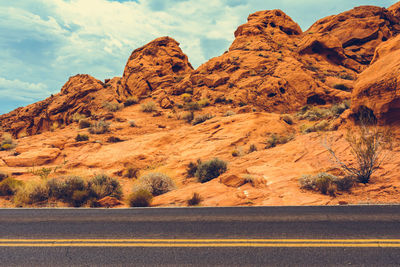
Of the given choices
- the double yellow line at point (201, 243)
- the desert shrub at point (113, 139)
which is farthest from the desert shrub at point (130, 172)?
the double yellow line at point (201, 243)

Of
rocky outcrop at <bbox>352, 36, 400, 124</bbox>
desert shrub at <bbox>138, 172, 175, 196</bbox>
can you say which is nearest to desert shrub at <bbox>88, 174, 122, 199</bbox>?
desert shrub at <bbox>138, 172, 175, 196</bbox>

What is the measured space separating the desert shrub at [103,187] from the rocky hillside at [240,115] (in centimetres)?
160

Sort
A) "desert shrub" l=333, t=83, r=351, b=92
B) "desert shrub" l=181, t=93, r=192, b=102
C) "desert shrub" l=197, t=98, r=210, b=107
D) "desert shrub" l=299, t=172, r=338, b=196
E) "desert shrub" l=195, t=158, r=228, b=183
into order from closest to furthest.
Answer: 1. "desert shrub" l=299, t=172, r=338, b=196
2. "desert shrub" l=195, t=158, r=228, b=183
3. "desert shrub" l=197, t=98, r=210, b=107
4. "desert shrub" l=333, t=83, r=351, b=92
5. "desert shrub" l=181, t=93, r=192, b=102

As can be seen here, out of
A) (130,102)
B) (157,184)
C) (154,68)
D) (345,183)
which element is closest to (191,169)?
(157,184)

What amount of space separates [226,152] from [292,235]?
390 inches

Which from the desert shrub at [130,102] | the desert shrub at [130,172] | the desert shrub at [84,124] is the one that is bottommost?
the desert shrub at [130,172]

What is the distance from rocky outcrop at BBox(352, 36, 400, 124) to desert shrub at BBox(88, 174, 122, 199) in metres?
12.8

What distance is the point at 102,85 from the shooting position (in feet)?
107

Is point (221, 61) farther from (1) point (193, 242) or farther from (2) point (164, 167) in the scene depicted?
(1) point (193, 242)

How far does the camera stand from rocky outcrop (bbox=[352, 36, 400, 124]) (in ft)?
32.7

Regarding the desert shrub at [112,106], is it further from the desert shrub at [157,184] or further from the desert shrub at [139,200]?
the desert shrub at [139,200]

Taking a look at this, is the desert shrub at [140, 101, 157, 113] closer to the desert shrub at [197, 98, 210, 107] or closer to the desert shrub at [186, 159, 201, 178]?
the desert shrub at [197, 98, 210, 107]

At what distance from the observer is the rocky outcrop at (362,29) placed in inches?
1373

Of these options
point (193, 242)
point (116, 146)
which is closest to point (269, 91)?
point (116, 146)
